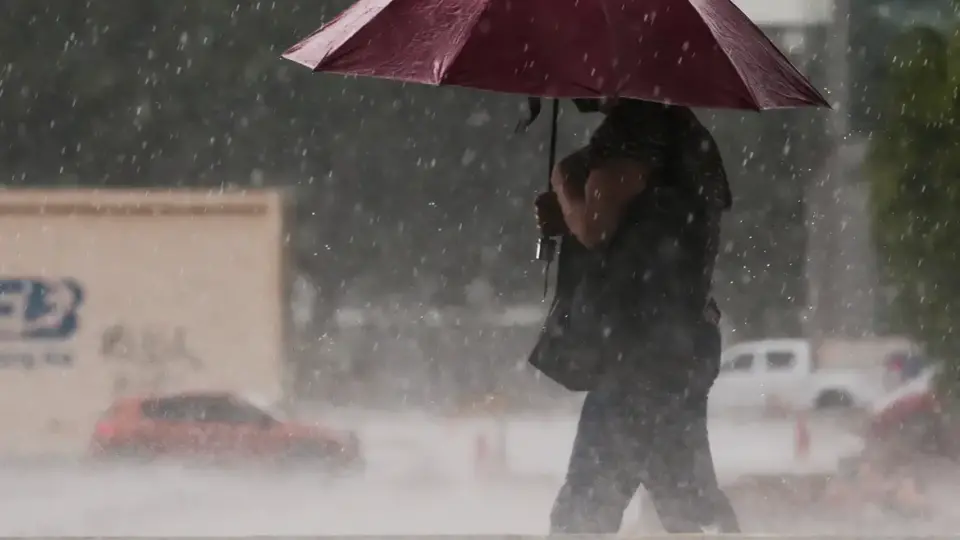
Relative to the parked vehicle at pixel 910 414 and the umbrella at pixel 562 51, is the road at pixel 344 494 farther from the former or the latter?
→ the umbrella at pixel 562 51

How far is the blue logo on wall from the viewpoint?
4008mm

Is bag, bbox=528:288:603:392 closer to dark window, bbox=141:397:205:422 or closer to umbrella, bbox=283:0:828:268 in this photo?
umbrella, bbox=283:0:828:268

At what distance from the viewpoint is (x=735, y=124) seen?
12.8 ft

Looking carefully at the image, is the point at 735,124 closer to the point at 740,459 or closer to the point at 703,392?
the point at 740,459

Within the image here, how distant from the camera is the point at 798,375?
4.06 m

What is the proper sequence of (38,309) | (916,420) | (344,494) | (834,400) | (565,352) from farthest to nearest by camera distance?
(38,309), (834,400), (916,420), (344,494), (565,352)

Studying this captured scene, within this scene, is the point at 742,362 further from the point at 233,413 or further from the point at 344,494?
the point at 233,413

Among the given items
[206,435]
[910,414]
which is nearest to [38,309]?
[206,435]

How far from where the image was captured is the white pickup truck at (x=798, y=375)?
156 inches

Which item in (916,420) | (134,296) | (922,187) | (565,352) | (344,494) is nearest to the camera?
(565,352)

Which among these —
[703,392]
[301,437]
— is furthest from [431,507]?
[703,392]

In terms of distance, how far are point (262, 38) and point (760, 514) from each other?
2.34 meters

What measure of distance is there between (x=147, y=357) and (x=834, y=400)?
252cm

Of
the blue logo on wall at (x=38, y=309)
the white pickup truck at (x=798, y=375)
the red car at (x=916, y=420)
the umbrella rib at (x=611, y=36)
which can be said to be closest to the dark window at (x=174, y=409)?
the blue logo on wall at (x=38, y=309)
